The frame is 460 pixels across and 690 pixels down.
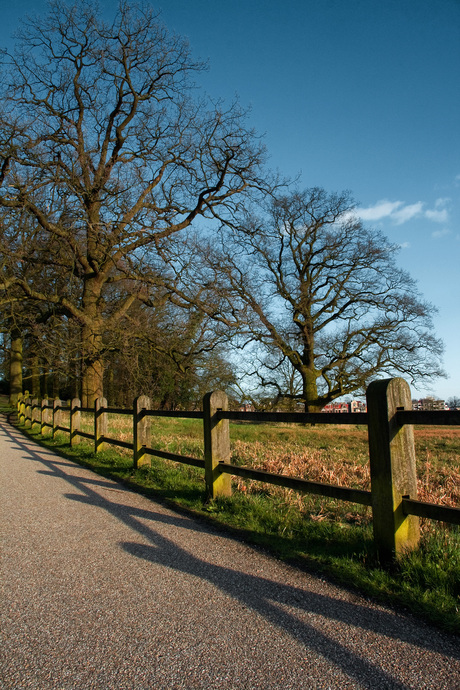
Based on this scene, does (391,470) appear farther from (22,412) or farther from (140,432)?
(22,412)

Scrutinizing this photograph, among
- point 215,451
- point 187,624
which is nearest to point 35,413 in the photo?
point 215,451

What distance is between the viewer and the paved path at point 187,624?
235cm

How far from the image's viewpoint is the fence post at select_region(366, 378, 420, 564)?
3646 mm

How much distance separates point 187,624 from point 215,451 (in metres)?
3.04

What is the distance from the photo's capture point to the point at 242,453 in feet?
33.6

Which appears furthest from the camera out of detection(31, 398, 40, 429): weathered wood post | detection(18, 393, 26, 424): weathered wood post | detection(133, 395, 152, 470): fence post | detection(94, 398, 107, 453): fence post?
detection(18, 393, 26, 424): weathered wood post

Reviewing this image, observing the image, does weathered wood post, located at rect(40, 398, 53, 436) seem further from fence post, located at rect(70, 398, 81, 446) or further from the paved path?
the paved path

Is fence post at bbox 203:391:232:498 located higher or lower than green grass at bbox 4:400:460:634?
higher

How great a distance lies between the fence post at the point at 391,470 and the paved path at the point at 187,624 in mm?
626

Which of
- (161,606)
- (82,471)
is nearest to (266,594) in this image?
(161,606)

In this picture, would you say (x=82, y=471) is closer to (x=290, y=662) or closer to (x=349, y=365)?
→ (x=290, y=662)

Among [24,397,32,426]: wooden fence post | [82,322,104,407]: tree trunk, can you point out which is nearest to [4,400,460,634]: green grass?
[82,322,104,407]: tree trunk

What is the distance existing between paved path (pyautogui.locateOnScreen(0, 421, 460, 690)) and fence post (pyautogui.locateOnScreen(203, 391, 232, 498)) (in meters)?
1.09

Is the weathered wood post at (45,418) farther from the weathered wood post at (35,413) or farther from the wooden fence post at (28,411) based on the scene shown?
the wooden fence post at (28,411)
